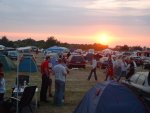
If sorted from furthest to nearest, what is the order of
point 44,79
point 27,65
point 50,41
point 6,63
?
point 50,41 < point 6,63 < point 27,65 < point 44,79

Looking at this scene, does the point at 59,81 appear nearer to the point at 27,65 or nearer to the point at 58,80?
the point at 58,80

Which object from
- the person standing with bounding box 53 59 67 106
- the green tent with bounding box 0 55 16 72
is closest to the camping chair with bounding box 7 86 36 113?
the person standing with bounding box 53 59 67 106

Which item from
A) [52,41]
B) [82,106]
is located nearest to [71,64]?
[82,106]

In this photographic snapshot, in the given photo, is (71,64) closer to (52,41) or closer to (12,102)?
(12,102)

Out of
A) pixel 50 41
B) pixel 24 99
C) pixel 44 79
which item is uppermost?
pixel 50 41

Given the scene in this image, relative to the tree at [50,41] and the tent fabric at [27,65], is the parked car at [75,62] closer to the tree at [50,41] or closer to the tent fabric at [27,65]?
the tent fabric at [27,65]

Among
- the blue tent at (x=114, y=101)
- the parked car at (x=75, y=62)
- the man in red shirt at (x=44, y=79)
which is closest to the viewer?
the blue tent at (x=114, y=101)

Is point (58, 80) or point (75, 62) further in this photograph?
point (75, 62)

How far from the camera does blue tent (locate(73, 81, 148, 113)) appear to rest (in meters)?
10.4

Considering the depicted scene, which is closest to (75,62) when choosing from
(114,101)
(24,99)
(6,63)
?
(6,63)

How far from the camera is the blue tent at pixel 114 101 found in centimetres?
1040

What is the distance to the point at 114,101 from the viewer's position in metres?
10.5

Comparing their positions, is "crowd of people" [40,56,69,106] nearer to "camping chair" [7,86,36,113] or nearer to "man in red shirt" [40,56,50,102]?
"man in red shirt" [40,56,50,102]

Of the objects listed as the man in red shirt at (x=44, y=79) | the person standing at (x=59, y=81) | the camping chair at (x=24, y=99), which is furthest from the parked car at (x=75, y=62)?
the camping chair at (x=24, y=99)
